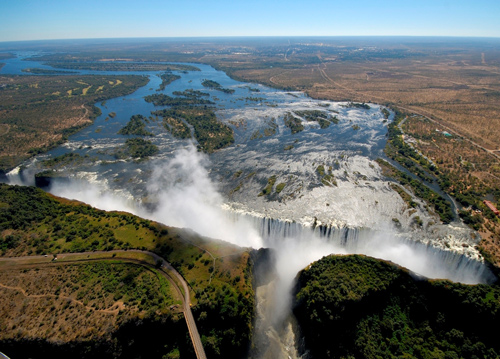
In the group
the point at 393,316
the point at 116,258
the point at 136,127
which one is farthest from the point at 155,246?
the point at 136,127

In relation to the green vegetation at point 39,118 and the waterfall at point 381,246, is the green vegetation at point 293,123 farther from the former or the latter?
the green vegetation at point 39,118

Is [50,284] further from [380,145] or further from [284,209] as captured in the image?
[380,145]

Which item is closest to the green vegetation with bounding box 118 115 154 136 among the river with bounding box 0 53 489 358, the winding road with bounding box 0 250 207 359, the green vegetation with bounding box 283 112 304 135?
the river with bounding box 0 53 489 358

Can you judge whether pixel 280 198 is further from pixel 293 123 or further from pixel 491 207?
pixel 293 123

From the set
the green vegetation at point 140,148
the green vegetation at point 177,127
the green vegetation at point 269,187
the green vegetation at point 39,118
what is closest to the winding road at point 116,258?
the green vegetation at point 269,187

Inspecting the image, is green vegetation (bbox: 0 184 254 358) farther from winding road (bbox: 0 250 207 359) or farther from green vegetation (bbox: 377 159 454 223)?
green vegetation (bbox: 377 159 454 223)

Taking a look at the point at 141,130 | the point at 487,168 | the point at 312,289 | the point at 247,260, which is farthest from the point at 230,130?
the point at 487,168
